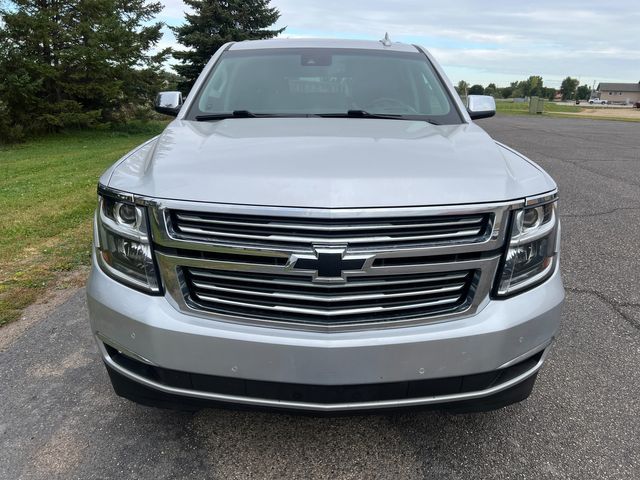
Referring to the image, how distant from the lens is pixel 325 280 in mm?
1814

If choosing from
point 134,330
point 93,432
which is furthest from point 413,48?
point 93,432

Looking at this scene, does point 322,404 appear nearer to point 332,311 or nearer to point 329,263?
point 332,311

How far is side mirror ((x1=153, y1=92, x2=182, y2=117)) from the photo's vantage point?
3.65 metres

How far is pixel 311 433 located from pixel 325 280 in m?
0.97

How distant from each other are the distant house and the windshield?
153985mm

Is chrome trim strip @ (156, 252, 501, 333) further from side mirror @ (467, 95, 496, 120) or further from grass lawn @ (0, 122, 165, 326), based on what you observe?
grass lawn @ (0, 122, 165, 326)

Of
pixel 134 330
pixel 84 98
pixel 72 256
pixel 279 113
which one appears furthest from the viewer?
pixel 84 98

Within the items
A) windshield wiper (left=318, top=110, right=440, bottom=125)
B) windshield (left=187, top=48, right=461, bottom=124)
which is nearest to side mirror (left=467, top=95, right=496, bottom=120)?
windshield (left=187, top=48, right=461, bottom=124)

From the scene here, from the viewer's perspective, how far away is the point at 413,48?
3979 millimetres

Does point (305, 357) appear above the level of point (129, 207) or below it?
below

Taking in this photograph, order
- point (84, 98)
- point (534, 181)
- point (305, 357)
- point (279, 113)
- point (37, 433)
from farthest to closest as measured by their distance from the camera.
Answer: point (84, 98)
point (279, 113)
point (37, 433)
point (534, 181)
point (305, 357)

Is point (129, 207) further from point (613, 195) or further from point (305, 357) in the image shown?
point (613, 195)

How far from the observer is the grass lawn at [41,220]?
421 cm

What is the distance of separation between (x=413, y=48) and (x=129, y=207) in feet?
9.33
